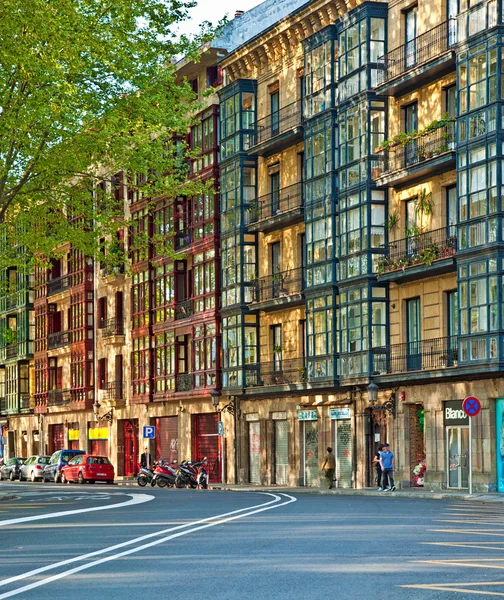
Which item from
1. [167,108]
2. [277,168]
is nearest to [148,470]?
[277,168]

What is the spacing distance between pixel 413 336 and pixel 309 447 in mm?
9024

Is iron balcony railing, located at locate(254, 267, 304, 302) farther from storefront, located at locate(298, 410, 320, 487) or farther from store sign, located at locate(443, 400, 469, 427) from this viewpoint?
store sign, located at locate(443, 400, 469, 427)

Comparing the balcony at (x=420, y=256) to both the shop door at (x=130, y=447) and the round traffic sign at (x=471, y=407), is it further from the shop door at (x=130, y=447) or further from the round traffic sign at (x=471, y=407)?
the shop door at (x=130, y=447)

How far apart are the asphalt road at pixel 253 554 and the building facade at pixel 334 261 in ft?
47.4

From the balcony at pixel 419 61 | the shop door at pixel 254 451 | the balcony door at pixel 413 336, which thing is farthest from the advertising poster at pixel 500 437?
the shop door at pixel 254 451

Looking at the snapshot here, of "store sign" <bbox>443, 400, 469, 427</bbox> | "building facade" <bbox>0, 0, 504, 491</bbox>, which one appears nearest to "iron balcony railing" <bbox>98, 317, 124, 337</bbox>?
"building facade" <bbox>0, 0, 504, 491</bbox>

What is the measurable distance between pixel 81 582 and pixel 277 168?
42941 millimetres

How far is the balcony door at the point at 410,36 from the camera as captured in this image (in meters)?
43.8

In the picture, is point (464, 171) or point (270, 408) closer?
point (464, 171)

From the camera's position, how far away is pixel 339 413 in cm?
4891

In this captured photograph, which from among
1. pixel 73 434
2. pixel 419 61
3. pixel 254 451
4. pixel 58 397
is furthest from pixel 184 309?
pixel 419 61

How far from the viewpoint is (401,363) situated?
145 feet

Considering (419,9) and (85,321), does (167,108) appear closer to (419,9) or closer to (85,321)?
(419,9)

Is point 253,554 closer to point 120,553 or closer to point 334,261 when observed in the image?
point 120,553
